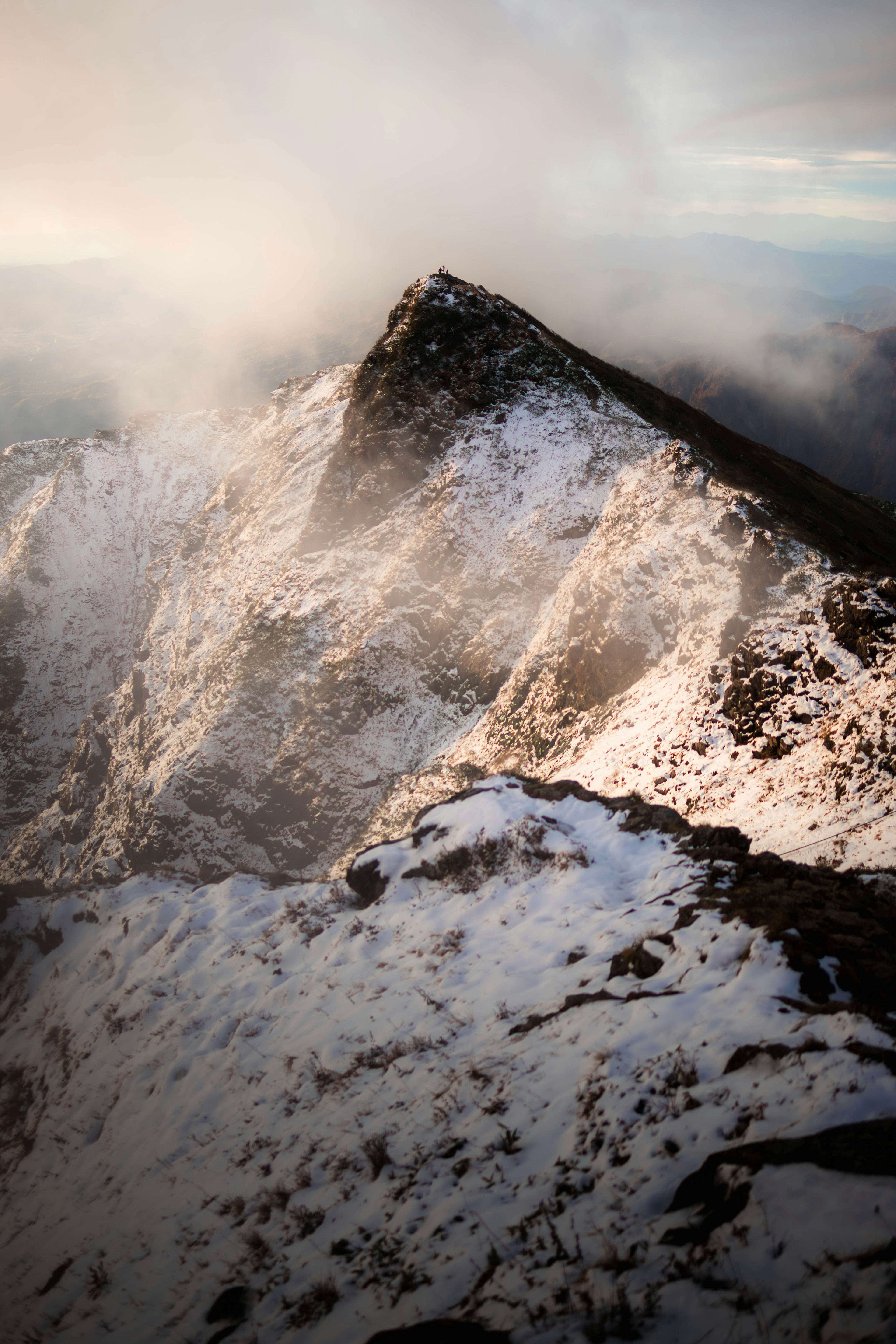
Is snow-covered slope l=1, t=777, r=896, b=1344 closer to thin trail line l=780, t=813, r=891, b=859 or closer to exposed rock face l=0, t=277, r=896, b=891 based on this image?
thin trail line l=780, t=813, r=891, b=859

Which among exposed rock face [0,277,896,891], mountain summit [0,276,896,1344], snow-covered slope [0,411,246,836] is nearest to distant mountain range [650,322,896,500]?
snow-covered slope [0,411,246,836]

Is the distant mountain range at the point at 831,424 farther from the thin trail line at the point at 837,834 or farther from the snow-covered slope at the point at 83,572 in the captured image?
the thin trail line at the point at 837,834

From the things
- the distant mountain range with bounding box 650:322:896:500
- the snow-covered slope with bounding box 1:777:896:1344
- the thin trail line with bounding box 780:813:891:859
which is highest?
the distant mountain range with bounding box 650:322:896:500

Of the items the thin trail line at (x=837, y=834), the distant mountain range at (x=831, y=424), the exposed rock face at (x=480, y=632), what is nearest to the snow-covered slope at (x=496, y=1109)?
the thin trail line at (x=837, y=834)

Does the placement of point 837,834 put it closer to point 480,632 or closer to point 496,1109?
point 496,1109

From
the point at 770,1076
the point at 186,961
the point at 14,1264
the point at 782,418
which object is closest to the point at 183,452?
the point at 186,961

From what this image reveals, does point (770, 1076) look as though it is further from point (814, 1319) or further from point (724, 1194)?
Result: point (814, 1319)
